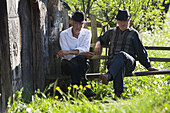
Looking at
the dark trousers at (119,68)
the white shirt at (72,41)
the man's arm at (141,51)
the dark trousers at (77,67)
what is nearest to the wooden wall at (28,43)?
the white shirt at (72,41)

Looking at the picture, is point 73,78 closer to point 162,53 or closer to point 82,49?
point 82,49

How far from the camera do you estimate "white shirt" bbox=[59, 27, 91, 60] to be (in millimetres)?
6281

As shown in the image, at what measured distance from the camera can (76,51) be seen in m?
6.16

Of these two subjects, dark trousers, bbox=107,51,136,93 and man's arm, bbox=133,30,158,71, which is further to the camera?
man's arm, bbox=133,30,158,71

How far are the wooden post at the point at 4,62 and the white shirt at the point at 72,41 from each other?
1.68 m

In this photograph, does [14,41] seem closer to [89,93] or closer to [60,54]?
[60,54]

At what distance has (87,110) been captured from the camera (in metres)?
4.01

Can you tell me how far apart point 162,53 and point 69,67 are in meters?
5.38

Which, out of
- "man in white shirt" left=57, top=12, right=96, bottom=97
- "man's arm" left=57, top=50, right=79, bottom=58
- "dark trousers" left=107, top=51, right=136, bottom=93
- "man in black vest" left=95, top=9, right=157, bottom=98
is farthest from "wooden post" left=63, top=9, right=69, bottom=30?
"dark trousers" left=107, top=51, right=136, bottom=93

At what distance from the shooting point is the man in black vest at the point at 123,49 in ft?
18.9

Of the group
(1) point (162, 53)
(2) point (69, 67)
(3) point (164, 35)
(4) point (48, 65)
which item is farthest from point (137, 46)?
(3) point (164, 35)

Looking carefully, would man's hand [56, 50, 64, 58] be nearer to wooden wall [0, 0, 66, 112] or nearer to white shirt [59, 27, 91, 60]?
white shirt [59, 27, 91, 60]

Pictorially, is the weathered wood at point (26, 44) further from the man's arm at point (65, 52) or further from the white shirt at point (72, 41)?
the white shirt at point (72, 41)

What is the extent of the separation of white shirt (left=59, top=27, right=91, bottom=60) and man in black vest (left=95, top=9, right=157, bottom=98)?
29 cm
